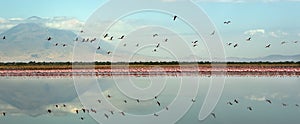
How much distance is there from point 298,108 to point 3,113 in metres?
15.7

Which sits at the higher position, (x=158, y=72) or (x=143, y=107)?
(x=158, y=72)

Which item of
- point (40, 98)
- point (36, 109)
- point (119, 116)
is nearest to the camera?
point (119, 116)

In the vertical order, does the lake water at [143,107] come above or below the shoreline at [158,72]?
below

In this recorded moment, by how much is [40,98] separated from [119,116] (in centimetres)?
1212

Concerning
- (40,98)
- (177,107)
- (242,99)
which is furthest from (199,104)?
(40,98)

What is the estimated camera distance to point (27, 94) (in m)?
40.2

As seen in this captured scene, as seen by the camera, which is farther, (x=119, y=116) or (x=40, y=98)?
(x=40, y=98)

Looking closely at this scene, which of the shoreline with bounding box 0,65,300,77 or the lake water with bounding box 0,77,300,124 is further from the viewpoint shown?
the shoreline with bounding box 0,65,300,77

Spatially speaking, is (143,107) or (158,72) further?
(158,72)

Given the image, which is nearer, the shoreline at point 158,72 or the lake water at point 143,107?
the lake water at point 143,107

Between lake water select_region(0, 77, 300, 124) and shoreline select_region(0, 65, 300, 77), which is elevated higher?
shoreline select_region(0, 65, 300, 77)

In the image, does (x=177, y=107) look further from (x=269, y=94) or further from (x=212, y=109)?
(x=269, y=94)

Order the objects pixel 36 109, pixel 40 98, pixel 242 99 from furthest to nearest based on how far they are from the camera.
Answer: pixel 40 98 → pixel 242 99 → pixel 36 109

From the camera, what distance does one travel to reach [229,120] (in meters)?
25.0
